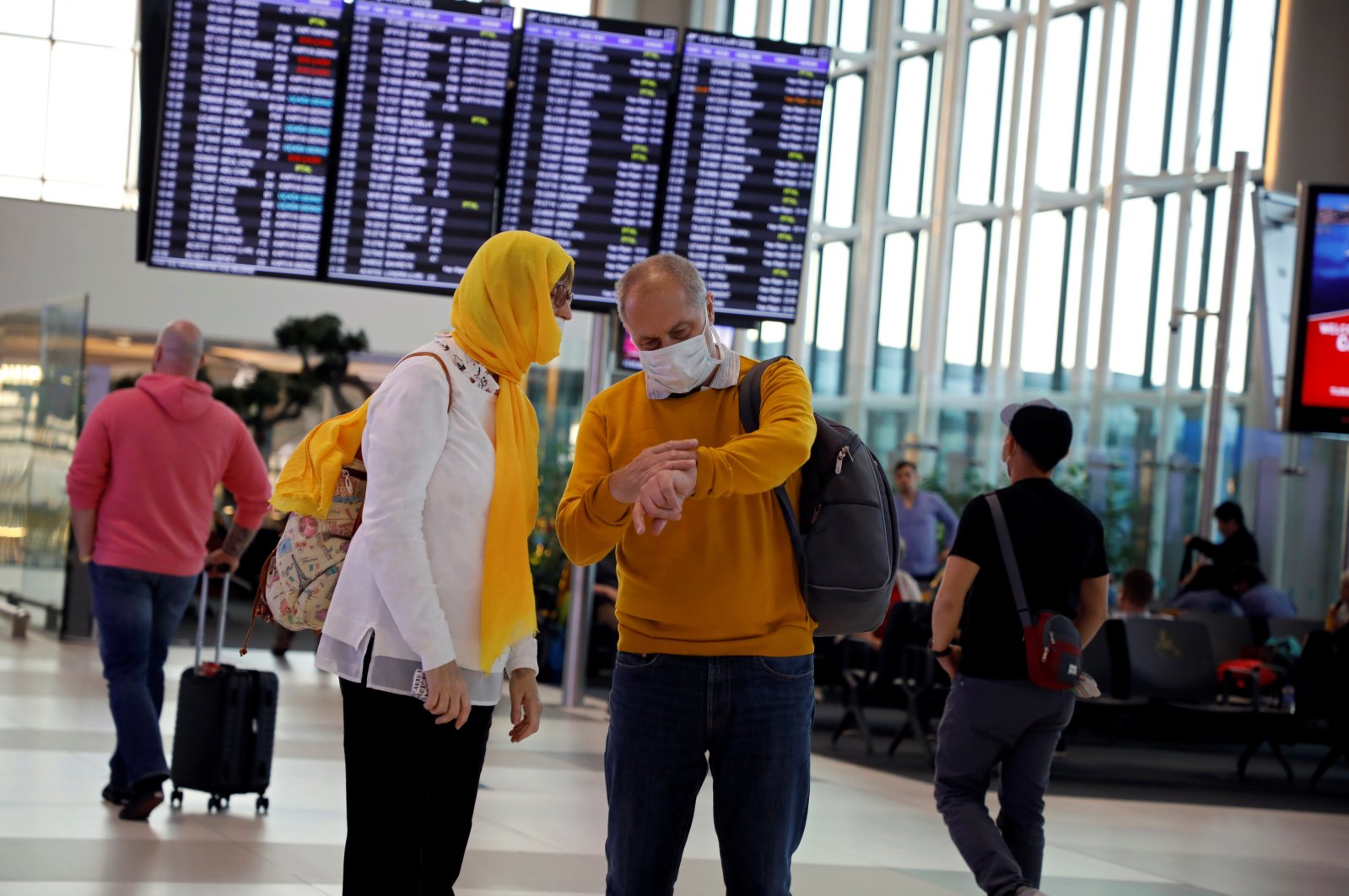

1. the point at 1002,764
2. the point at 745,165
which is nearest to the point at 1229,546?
the point at 745,165

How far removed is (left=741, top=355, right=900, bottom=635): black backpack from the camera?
9.50ft

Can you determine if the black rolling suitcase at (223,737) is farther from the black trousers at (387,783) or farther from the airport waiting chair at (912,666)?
the airport waiting chair at (912,666)

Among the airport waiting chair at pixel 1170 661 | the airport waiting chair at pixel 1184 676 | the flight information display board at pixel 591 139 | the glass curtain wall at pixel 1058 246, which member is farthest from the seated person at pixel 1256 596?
the flight information display board at pixel 591 139

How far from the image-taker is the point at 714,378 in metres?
2.97

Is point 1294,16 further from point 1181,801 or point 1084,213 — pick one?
point 1181,801

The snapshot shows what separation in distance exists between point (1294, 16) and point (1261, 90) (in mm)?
746

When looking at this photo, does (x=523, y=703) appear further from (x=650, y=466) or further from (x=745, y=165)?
(x=745, y=165)

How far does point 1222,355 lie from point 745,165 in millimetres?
5029

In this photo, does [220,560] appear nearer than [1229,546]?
Yes

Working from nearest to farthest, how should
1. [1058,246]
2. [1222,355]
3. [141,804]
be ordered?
[141,804]
[1222,355]
[1058,246]

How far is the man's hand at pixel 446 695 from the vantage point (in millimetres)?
2775

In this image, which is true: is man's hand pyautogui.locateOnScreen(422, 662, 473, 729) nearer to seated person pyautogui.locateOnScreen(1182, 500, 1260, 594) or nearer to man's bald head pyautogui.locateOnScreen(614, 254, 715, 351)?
man's bald head pyautogui.locateOnScreen(614, 254, 715, 351)

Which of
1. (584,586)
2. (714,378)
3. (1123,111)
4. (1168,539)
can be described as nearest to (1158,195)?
(1123,111)

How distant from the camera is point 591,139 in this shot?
8.88 meters
